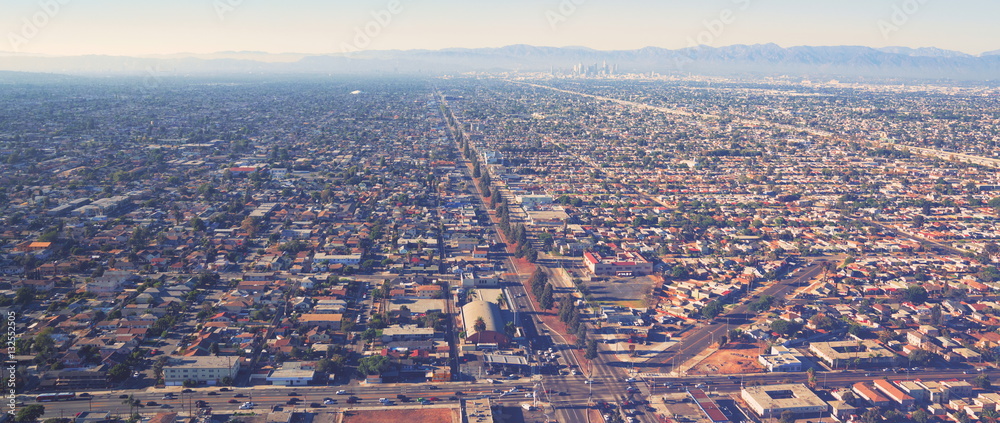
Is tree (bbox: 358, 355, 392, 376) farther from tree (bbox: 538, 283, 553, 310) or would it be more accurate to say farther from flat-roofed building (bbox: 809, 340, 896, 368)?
flat-roofed building (bbox: 809, 340, 896, 368)

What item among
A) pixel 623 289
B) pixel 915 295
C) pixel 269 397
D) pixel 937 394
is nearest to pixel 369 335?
pixel 269 397

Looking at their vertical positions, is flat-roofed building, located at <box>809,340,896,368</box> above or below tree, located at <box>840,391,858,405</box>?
below

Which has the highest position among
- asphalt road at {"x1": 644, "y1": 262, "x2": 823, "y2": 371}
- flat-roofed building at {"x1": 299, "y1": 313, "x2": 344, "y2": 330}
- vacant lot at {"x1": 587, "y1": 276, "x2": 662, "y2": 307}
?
flat-roofed building at {"x1": 299, "y1": 313, "x2": 344, "y2": 330}

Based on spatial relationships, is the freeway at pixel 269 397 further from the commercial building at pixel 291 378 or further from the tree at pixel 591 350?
the tree at pixel 591 350

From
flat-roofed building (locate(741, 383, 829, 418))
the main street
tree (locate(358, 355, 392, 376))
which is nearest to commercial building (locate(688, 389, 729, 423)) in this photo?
flat-roofed building (locate(741, 383, 829, 418))

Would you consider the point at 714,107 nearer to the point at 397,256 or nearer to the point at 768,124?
the point at 768,124

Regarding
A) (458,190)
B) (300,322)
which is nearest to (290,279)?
(300,322)

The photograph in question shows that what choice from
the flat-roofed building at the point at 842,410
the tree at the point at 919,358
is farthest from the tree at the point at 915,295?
the flat-roofed building at the point at 842,410

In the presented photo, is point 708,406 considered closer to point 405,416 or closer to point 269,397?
point 405,416
